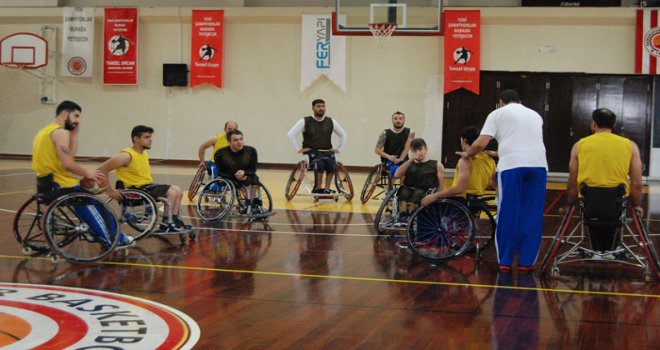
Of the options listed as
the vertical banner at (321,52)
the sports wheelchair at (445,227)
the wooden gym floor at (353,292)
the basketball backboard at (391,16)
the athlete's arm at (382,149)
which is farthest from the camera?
the vertical banner at (321,52)

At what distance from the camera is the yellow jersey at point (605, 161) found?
552 cm

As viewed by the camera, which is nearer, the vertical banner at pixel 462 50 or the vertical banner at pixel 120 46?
the vertical banner at pixel 462 50

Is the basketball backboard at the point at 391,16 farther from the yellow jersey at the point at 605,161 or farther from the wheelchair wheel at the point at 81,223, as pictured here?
the wheelchair wheel at the point at 81,223

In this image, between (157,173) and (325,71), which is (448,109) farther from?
(157,173)

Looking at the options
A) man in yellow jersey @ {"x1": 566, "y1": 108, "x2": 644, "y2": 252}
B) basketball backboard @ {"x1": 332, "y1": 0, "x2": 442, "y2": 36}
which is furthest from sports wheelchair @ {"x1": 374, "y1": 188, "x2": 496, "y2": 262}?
basketball backboard @ {"x1": 332, "y1": 0, "x2": 442, "y2": 36}

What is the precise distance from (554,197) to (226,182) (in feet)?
18.1

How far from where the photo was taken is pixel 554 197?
11766 millimetres

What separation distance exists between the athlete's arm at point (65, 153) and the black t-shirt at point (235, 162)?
7.92 feet

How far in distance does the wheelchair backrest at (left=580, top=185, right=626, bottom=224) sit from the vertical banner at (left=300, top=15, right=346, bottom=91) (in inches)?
425

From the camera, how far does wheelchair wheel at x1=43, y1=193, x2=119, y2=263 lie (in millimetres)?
5727

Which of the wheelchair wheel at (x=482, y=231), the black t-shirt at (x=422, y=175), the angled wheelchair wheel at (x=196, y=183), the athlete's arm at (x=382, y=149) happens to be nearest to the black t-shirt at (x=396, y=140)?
the athlete's arm at (x=382, y=149)

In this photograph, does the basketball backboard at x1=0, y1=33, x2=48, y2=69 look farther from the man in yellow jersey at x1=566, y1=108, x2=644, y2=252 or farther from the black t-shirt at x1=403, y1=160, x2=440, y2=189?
the man in yellow jersey at x1=566, y1=108, x2=644, y2=252

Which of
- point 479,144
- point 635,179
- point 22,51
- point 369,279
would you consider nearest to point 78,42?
point 22,51

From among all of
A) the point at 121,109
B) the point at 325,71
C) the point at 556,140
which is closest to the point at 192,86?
the point at 121,109
